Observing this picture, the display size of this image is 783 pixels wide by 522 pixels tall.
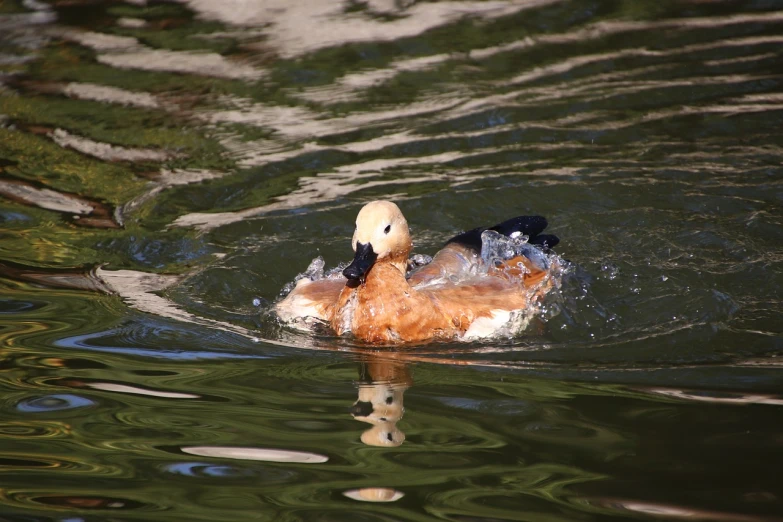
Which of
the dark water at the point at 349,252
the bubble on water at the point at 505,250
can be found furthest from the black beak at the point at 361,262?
the bubble on water at the point at 505,250

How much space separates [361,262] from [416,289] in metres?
0.66

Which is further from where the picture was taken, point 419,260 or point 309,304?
point 419,260

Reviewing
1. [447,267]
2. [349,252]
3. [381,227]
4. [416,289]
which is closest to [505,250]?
[447,267]

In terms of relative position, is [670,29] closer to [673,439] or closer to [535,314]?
[535,314]

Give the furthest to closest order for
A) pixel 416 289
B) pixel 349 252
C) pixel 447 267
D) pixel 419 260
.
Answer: pixel 349 252
pixel 419 260
pixel 447 267
pixel 416 289

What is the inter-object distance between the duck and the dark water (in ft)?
0.68

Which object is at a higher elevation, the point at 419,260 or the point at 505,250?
the point at 505,250

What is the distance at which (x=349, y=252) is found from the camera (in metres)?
7.81

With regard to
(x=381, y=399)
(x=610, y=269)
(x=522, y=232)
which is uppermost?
(x=522, y=232)

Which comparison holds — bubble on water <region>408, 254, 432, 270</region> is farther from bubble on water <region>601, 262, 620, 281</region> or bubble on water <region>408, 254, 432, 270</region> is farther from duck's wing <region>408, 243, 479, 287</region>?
bubble on water <region>601, 262, 620, 281</region>

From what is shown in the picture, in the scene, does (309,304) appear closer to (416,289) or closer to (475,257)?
(416,289)

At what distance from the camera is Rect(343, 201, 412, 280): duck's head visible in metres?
5.67

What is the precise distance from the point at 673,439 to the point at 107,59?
956 centimetres

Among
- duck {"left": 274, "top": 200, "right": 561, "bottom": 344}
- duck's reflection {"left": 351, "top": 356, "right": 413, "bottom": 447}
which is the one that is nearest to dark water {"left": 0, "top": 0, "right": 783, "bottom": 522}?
duck's reflection {"left": 351, "top": 356, "right": 413, "bottom": 447}
